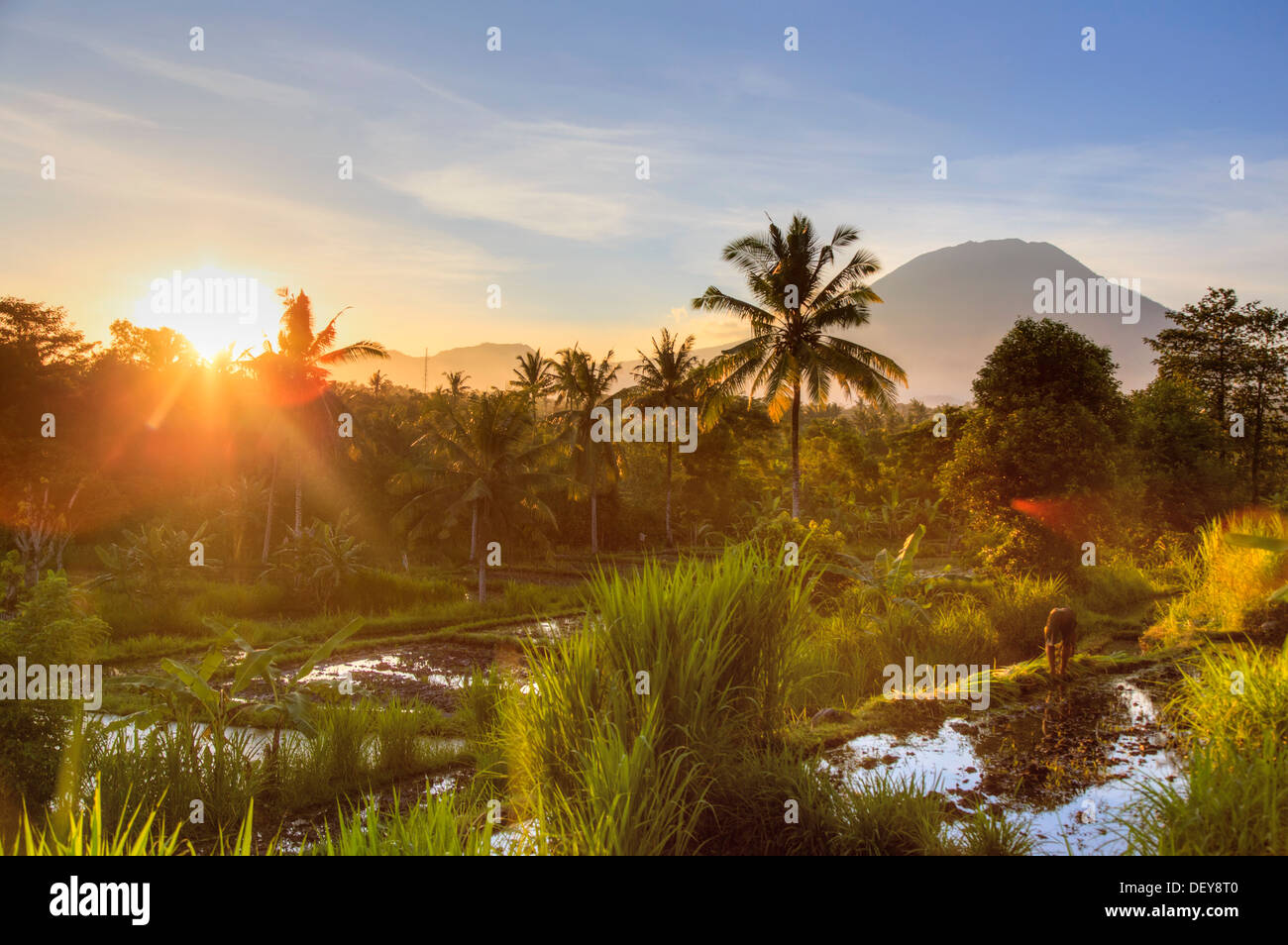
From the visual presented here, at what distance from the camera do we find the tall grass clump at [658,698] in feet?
13.0

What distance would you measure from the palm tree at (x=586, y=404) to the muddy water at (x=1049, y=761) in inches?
1232

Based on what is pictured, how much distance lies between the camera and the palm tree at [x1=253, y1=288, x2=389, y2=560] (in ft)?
105

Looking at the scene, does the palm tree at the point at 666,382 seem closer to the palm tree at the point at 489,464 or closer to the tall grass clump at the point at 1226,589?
the palm tree at the point at 489,464

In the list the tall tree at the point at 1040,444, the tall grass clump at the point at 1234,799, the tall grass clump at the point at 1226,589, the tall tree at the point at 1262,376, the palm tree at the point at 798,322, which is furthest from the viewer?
the tall tree at the point at 1262,376

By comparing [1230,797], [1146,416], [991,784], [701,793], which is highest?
[1146,416]

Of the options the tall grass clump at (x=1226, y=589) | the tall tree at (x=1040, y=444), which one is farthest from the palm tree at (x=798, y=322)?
the tall grass clump at (x=1226, y=589)

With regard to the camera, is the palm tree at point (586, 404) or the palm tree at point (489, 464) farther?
the palm tree at point (586, 404)

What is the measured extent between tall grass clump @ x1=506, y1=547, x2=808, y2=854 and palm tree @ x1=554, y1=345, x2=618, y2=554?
3252 cm

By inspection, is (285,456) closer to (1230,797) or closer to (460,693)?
(460,693)

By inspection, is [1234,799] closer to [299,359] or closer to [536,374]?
[299,359]

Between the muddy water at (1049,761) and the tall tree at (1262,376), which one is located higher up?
the tall tree at (1262,376)

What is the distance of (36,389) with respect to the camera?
2559 centimetres
